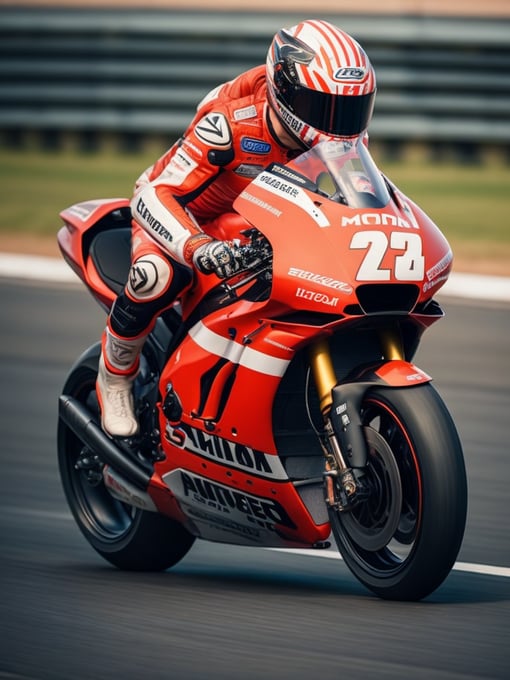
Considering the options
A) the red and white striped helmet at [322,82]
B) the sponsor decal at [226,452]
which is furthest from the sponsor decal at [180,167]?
the sponsor decal at [226,452]

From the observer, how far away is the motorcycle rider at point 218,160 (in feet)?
16.3

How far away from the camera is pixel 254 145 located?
5266 mm

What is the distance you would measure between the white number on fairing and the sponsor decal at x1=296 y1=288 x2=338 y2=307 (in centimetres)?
10

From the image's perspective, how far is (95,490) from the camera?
6.12 meters

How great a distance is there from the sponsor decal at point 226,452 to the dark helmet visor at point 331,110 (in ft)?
3.43

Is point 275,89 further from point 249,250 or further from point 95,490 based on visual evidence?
point 95,490

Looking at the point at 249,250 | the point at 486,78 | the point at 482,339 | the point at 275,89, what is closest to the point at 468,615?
the point at 249,250

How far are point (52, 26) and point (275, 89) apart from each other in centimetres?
1324

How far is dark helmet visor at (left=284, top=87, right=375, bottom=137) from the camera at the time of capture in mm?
4961

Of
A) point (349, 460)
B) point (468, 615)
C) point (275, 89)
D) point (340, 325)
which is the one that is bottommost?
point (468, 615)

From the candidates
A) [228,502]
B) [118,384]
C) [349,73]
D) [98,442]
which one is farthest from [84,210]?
[349,73]

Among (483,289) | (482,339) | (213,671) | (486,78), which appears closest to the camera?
(213,671)

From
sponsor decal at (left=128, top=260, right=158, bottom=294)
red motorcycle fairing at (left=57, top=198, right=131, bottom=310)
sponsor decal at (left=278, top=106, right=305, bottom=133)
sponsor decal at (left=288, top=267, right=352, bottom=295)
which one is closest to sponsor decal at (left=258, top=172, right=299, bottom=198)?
sponsor decal at (left=278, top=106, right=305, bottom=133)

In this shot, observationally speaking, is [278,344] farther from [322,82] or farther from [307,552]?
[307,552]
